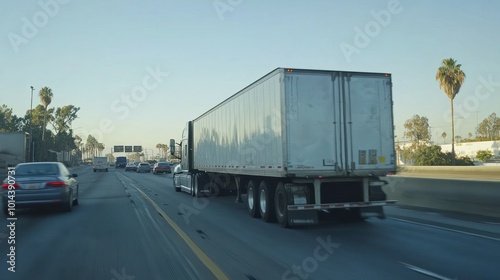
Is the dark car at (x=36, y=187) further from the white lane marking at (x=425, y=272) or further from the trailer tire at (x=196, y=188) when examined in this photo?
the white lane marking at (x=425, y=272)

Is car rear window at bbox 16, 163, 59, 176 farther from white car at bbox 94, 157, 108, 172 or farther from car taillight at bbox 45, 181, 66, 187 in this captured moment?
white car at bbox 94, 157, 108, 172

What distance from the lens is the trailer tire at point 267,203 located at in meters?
11.8

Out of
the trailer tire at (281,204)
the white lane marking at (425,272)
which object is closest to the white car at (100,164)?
the trailer tire at (281,204)

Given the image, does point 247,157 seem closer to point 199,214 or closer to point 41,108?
point 199,214

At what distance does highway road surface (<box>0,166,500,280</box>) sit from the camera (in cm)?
682

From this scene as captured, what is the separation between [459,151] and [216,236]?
85.0 meters

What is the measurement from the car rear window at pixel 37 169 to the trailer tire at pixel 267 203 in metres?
6.55

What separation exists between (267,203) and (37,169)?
24.0 feet

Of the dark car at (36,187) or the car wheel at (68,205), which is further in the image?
the car wheel at (68,205)

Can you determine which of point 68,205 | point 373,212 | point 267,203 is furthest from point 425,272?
point 68,205

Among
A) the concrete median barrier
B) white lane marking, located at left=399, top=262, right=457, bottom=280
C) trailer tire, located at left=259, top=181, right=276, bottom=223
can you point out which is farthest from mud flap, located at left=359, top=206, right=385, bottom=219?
white lane marking, located at left=399, top=262, right=457, bottom=280

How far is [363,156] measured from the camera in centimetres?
1112

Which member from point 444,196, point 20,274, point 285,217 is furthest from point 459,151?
point 20,274

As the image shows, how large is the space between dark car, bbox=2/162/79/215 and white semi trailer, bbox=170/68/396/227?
5949 mm
